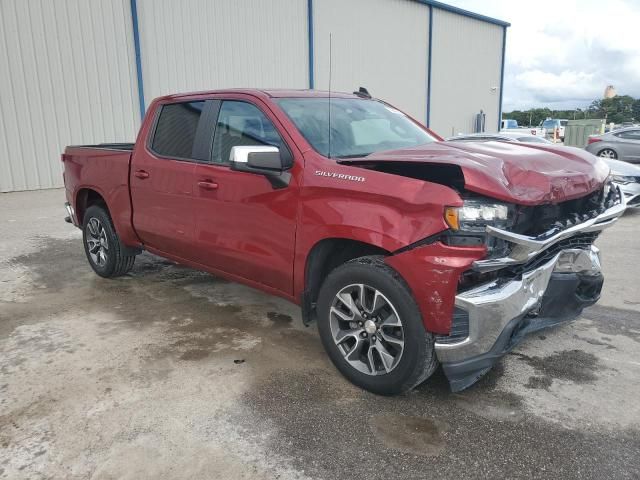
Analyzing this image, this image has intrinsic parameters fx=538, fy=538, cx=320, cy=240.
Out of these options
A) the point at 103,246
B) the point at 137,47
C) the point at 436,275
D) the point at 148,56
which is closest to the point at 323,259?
the point at 436,275

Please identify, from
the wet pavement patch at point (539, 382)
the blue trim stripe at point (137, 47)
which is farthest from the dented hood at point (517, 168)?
the blue trim stripe at point (137, 47)

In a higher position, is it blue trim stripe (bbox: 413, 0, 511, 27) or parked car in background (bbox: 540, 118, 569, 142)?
blue trim stripe (bbox: 413, 0, 511, 27)

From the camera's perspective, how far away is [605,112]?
54.5 meters

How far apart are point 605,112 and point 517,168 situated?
6000 cm

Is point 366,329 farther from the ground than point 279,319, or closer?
farther from the ground

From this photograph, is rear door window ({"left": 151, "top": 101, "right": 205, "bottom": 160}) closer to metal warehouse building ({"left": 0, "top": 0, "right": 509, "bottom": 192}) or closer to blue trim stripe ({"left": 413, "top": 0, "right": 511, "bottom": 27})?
metal warehouse building ({"left": 0, "top": 0, "right": 509, "bottom": 192})

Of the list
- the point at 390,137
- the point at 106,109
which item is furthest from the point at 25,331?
the point at 106,109

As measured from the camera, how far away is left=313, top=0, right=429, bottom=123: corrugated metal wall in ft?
57.6

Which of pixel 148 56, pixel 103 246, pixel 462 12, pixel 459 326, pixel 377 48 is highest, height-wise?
pixel 462 12

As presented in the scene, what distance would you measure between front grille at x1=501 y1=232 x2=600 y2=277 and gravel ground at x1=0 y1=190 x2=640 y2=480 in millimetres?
792

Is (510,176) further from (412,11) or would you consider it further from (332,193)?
(412,11)

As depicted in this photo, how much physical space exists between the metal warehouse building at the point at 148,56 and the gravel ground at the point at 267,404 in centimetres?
871

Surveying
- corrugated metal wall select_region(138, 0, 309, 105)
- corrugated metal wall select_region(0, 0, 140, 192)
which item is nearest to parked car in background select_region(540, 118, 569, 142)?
corrugated metal wall select_region(138, 0, 309, 105)

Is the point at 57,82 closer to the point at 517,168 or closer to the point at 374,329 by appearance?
the point at 374,329
